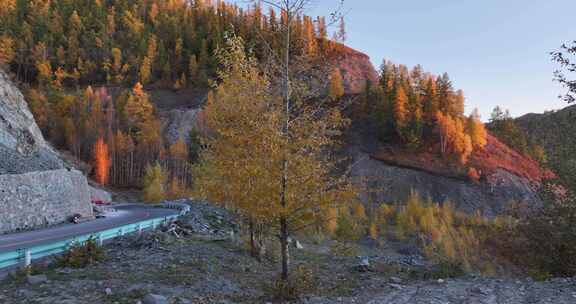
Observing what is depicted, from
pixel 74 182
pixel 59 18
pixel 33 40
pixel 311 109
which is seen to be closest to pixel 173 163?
pixel 74 182

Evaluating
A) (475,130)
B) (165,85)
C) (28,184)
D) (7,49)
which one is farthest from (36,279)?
(7,49)

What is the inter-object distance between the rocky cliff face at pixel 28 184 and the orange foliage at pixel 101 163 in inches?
1162

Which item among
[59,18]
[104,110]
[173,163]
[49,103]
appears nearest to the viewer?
[173,163]

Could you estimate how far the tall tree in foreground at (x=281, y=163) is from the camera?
25.1 feet

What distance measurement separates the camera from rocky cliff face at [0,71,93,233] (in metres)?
19.9

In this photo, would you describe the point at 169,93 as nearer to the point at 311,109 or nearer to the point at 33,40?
the point at 33,40

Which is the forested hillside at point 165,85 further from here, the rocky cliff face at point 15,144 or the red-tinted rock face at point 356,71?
the rocky cliff face at point 15,144

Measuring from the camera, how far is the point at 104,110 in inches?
3219

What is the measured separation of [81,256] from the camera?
9.35 meters

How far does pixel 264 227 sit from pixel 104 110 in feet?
267

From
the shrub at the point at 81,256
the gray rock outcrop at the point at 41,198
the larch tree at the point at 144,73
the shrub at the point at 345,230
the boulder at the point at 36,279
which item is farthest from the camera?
the larch tree at the point at 144,73

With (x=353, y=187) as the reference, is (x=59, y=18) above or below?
above

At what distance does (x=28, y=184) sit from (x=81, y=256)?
15.5 meters

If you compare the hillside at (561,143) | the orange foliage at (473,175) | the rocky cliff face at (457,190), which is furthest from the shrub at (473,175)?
the hillside at (561,143)
